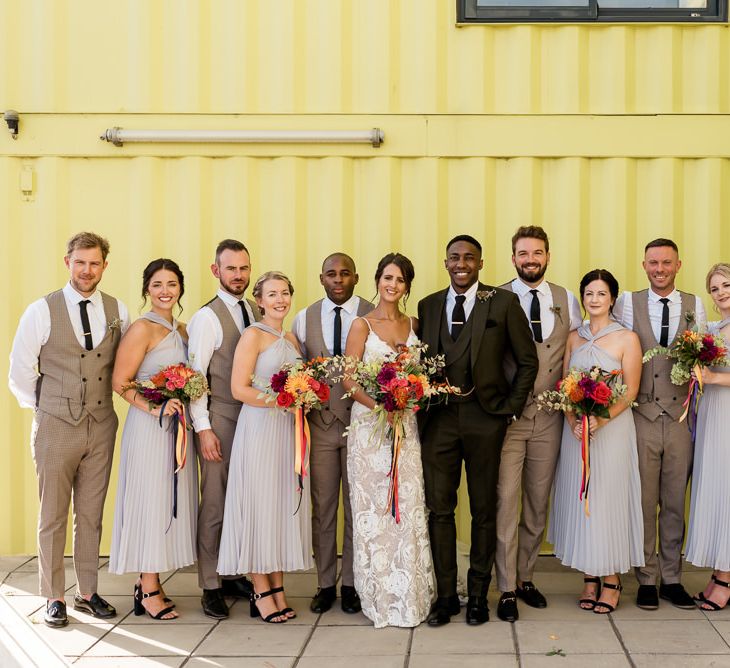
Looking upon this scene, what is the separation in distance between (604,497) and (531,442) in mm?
539

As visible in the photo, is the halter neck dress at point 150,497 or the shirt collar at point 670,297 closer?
the halter neck dress at point 150,497

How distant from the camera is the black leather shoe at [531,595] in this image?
500 centimetres

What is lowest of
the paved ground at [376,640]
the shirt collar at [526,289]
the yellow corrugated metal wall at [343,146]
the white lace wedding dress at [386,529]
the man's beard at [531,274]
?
the paved ground at [376,640]

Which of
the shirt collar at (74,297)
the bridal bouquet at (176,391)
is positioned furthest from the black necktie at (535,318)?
the shirt collar at (74,297)

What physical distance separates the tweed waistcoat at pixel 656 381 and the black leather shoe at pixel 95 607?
353 cm

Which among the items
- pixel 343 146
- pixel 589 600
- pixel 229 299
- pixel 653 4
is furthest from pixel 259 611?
pixel 653 4

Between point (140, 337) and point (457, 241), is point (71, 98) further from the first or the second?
point (457, 241)

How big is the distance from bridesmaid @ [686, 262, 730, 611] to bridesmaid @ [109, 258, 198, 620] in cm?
315

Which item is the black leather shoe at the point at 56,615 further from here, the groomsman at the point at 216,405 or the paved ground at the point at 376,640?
the groomsman at the point at 216,405

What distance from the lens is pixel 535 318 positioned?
4.99 meters

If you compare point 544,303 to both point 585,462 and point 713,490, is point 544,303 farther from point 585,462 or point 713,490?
point 713,490

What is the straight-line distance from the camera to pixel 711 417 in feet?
16.2

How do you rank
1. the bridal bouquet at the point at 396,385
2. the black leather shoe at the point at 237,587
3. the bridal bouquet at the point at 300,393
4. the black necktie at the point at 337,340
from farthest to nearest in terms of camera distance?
the black leather shoe at the point at 237,587 < the black necktie at the point at 337,340 < the bridal bouquet at the point at 300,393 < the bridal bouquet at the point at 396,385

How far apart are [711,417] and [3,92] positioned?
5.62 metres
